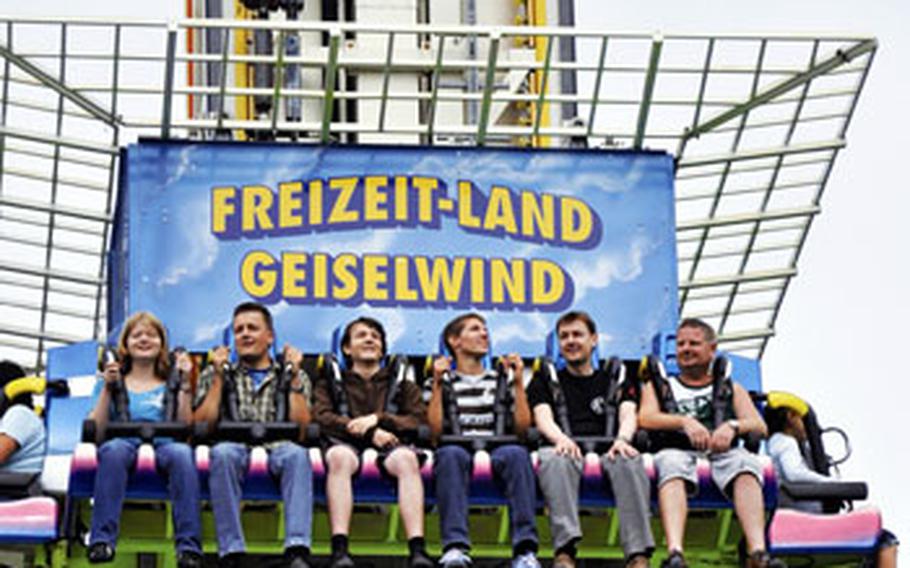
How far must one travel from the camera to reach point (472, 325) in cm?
1781

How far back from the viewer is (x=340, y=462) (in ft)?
55.5

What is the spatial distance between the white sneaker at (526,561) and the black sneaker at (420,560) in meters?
0.49

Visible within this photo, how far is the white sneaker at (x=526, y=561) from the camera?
16594mm

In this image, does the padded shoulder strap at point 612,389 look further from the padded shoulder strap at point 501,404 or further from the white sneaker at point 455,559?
the white sneaker at point 455,559

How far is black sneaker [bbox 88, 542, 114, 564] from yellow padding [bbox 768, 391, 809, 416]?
4.60 meters

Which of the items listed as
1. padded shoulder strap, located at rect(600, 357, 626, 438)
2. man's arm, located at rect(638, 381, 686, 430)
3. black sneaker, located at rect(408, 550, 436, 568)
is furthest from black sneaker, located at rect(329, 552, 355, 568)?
man's arm, located at rect(638, 381, 686, 430)

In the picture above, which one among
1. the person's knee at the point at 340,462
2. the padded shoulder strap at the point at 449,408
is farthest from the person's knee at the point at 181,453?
the padded shoulder strap at the point at 449,408

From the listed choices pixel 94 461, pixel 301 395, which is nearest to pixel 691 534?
pixel 301 395

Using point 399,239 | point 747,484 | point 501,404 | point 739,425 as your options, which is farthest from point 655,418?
point 399,239

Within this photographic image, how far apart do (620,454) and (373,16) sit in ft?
21.4

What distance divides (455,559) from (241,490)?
1346 millimetres

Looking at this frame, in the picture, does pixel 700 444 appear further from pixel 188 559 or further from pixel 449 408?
pixel 188 559

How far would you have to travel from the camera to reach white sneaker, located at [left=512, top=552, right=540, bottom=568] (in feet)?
54.4

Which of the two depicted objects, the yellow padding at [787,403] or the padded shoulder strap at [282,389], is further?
the yellow padding at [787,403]
